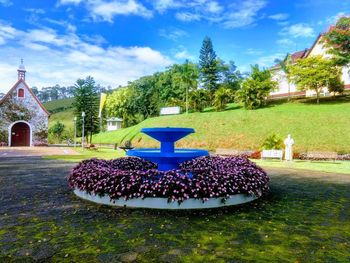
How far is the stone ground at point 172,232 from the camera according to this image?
13.6ft

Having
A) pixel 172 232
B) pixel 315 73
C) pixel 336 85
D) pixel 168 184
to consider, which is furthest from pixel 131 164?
pixel 336 85

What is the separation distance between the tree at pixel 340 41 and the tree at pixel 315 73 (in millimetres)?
1227

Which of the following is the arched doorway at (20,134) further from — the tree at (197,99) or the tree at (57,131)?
the tree at (197,99)

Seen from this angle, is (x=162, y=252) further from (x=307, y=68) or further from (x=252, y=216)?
(x=307, y=68)

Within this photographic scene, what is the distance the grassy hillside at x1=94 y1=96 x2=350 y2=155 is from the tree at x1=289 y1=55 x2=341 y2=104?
3.05 m

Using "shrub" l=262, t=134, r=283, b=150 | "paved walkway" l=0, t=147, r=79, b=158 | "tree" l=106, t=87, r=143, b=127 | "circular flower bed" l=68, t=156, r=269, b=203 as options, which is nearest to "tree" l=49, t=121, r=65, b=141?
"tree" l=106, t=87, r=143, b=127

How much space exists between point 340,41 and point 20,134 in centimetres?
4620

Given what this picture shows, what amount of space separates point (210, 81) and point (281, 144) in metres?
40.5

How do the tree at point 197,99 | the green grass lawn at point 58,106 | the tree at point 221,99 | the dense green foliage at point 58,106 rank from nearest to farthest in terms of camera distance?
1. the tree at point 221,99
2. the tree at point 197,99
3. the dense green foliage at point 58,106
4. the green grass lawn at point 58,106

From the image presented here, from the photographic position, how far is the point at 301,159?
23.5 metres

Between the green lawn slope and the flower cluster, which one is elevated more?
the green lawn slope

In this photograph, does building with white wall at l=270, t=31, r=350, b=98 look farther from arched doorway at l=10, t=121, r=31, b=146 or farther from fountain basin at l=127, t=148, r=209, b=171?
fountain basin at l=127, t=148, r=209, b=171

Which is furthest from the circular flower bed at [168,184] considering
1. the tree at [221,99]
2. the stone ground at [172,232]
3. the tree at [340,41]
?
the tree at [221,99]

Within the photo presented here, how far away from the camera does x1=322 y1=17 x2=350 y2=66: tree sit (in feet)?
127
